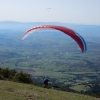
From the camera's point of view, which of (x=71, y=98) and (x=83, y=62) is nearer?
(x=71, y=98)

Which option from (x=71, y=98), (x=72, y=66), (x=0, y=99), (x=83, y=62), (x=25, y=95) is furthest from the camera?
(x=83, y=62)

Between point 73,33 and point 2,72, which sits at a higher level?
point 73,33

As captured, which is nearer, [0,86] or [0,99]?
[0,99]

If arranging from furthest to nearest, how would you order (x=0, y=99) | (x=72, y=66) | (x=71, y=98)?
(x=72, y=66)
(x=71, y=98)
(x=0, y=99)

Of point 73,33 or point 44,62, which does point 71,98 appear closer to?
point 73,33

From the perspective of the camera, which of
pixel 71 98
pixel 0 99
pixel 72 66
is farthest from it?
pixel 72 66

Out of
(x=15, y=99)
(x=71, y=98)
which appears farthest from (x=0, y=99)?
(x=71, y=98)

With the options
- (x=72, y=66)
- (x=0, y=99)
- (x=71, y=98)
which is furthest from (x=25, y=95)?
(x=72, y=66)

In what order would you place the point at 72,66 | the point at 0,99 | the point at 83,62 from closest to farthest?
the point at 0,99 → the point at 72,66 → the point at 83,62

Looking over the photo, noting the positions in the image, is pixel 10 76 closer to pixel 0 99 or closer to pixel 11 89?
pixel 11 89
